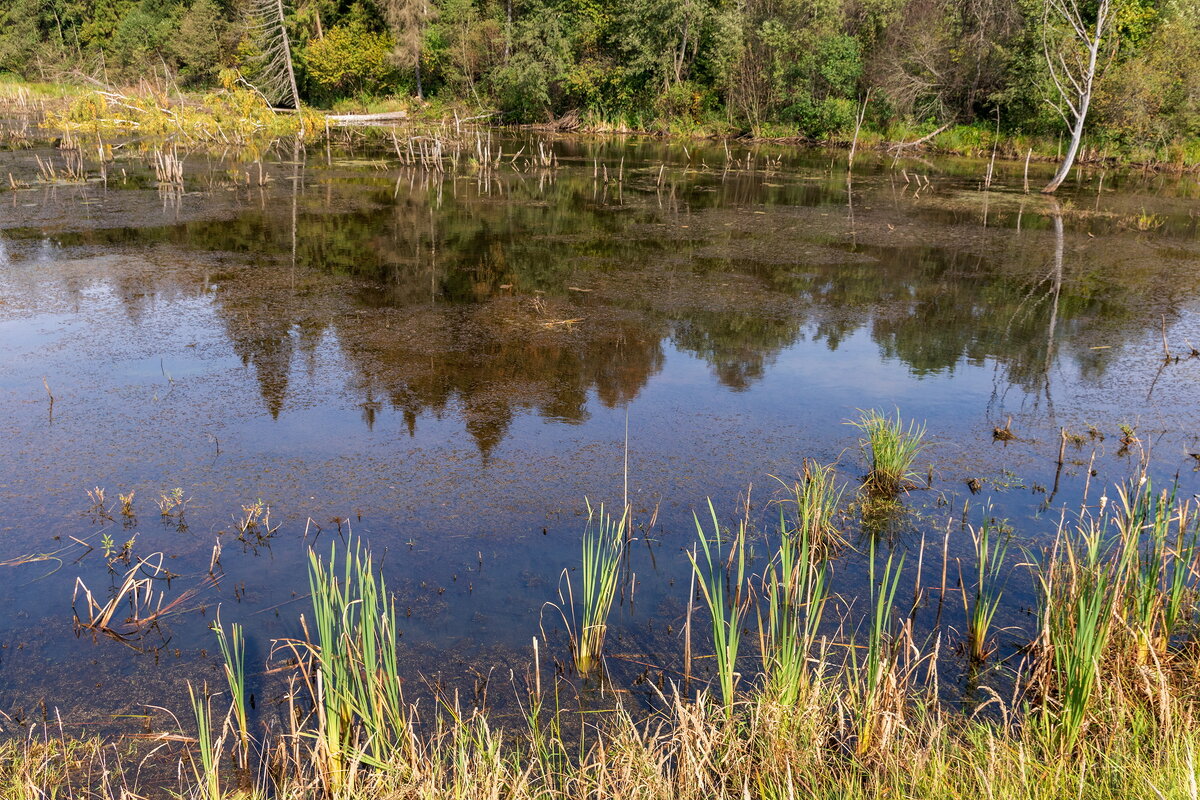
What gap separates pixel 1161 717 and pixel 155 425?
244 inches

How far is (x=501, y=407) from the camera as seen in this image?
7000 millimetres

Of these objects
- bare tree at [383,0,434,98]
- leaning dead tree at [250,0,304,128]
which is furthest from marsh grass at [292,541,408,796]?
bare tree at [383,0,434,98]

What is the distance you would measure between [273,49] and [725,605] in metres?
38.1

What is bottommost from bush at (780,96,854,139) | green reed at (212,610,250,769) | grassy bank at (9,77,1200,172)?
green reed at (212,610,250,769)

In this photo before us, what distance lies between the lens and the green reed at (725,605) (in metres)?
3.21

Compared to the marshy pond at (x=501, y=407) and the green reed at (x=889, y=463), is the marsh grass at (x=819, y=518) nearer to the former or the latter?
the marshy pond at (x=501, y=407)

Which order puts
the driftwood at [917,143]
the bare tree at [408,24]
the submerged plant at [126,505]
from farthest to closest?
the bare tree at [408,24], the driftwood at [917,143], the submerged plant at [126,505]

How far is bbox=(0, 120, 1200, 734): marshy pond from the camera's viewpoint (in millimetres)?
4441

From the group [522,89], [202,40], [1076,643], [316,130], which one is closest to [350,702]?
[1076,643]

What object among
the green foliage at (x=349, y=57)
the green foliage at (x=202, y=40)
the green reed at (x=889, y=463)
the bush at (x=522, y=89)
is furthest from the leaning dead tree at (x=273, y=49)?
the green reed at (x=889, y=463)

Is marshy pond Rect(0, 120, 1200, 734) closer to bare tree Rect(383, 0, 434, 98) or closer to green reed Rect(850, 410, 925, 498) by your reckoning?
green reed Rect(850, 410, 925, 498)

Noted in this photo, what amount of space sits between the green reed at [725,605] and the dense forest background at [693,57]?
1780cm

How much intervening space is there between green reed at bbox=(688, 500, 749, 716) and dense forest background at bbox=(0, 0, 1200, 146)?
58.4 feet

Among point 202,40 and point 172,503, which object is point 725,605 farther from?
point 202,40
